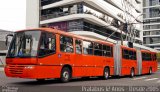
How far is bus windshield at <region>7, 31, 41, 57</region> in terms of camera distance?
15289mm

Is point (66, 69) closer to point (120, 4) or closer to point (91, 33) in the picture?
point (91, 33)

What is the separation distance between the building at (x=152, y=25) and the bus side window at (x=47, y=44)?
329ft

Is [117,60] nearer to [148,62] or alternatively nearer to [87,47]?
[87,47]

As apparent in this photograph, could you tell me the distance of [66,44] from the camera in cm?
1766

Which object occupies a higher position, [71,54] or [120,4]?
[120,4]

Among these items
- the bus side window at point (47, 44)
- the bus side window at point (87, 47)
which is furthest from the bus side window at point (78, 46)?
the bus side window at point (47, 44)

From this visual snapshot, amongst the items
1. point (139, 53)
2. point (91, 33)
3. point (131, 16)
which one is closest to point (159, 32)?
point (131, 16)

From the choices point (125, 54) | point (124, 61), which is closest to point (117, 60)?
point (124, 61)

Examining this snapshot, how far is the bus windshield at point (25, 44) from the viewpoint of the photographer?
50.2 feet

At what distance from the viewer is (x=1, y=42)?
199 ft

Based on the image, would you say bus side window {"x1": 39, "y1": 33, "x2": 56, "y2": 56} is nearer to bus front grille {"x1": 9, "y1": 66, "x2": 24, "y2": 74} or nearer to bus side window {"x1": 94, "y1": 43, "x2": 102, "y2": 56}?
bus front grille {"x1": 9, "y1": 66, "x2": 24, "y2": 74}

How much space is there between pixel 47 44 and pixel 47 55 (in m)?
0.56

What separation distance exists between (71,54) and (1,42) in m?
44.9

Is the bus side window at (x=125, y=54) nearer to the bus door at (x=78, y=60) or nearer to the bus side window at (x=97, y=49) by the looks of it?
the bus side window at (x=97, y=49)
